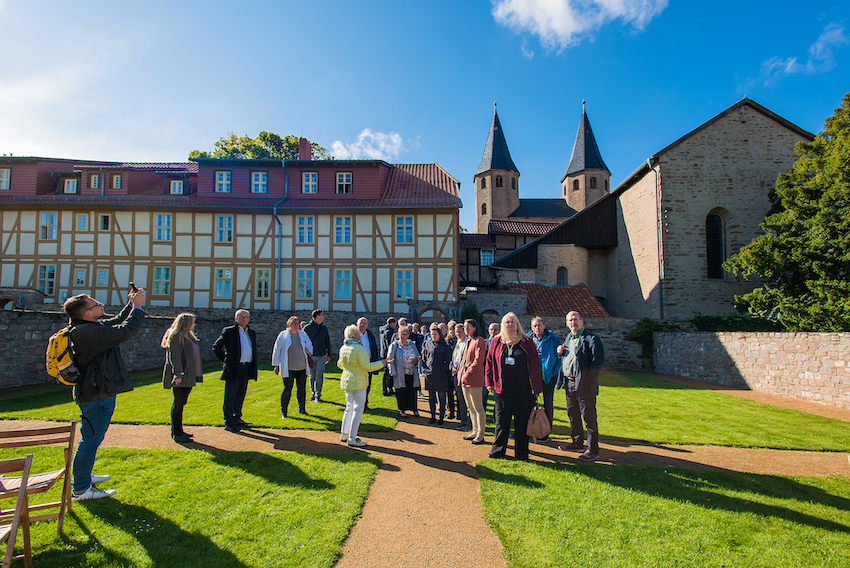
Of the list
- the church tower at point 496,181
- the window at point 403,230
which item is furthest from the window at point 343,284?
the church tower at point 496,181

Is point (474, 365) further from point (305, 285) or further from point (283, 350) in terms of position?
point (305, 285)

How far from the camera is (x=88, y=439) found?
165 inches

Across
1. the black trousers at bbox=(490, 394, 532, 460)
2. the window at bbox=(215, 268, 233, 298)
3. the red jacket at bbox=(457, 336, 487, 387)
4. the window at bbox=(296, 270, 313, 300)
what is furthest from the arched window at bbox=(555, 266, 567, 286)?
the black trousers at bbox=(490, 394, 532, 460)

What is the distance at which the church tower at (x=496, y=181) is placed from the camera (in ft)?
158

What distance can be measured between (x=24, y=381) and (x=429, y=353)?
9.94m

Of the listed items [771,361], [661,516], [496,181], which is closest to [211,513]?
[661,516]

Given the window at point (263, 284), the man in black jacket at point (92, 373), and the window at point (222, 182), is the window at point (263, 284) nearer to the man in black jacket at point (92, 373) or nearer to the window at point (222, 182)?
the window at point (222, 182)

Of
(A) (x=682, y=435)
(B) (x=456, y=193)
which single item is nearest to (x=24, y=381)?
(A) (x=682, y=435)

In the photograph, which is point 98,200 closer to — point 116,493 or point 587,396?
→ point 116,493

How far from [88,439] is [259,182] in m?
20.9

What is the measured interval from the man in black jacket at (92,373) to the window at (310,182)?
19.8m

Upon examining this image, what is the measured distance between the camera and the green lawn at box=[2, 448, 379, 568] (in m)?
3.31

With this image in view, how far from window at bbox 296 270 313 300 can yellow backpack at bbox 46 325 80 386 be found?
18.1 m

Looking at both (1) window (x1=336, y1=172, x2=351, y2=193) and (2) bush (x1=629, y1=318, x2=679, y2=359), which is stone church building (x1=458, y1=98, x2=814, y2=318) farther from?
(1) window (x1=336, y1=172, x2=351, y2=193)
